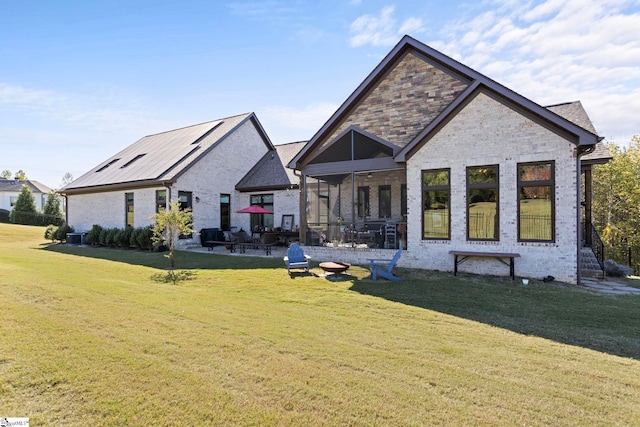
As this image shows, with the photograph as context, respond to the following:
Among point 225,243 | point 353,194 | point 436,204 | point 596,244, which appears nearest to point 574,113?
point 596,244

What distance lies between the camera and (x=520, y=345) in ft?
17.4

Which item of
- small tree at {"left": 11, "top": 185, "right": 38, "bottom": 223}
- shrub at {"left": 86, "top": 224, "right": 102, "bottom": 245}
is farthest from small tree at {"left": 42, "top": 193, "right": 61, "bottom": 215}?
shrub at {"left": 86, "top": 224, "right": 102, "bottom": 245}

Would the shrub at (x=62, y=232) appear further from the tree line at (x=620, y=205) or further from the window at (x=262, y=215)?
the tree line at (x=620, y=205)

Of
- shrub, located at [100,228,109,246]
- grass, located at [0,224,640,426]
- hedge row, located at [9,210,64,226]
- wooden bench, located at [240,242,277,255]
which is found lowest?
grass, located at [0,224,640,426]

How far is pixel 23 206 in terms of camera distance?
38.9 meters

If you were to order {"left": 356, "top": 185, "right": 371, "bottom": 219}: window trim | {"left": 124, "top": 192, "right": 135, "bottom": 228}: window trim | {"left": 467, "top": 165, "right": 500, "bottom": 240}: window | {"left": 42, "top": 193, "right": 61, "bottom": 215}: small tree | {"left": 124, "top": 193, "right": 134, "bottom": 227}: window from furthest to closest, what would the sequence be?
{"left": 42, "top": 193, "right": 61, "bottom": 215}: small tree → {"left": 124, "top": 193, "right": 134, "bottom": 227}: window → {"left": 124, "top": 192, "right": 135, "bottom": 228}: window trim → {"left": 356, "top": 185, "right": 371, "bottom": 219}: window trim → {"left": 467, "top": 165, "right": 500, "bottom": 240}: window

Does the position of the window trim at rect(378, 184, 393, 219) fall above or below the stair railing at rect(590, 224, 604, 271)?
above

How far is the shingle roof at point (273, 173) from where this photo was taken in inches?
787

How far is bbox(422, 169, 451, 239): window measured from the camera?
1136 cm

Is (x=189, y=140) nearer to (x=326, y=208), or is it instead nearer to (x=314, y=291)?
(x=326, y=208)

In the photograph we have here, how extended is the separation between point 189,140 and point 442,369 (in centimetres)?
2205

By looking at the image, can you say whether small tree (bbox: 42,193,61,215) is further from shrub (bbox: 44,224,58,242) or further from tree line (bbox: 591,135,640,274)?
tree line (bbox: 591,135,640,274)

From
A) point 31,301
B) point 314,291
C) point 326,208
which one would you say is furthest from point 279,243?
point 31,301

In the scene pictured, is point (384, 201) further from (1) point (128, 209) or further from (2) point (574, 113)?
(1) point (128, 209)
